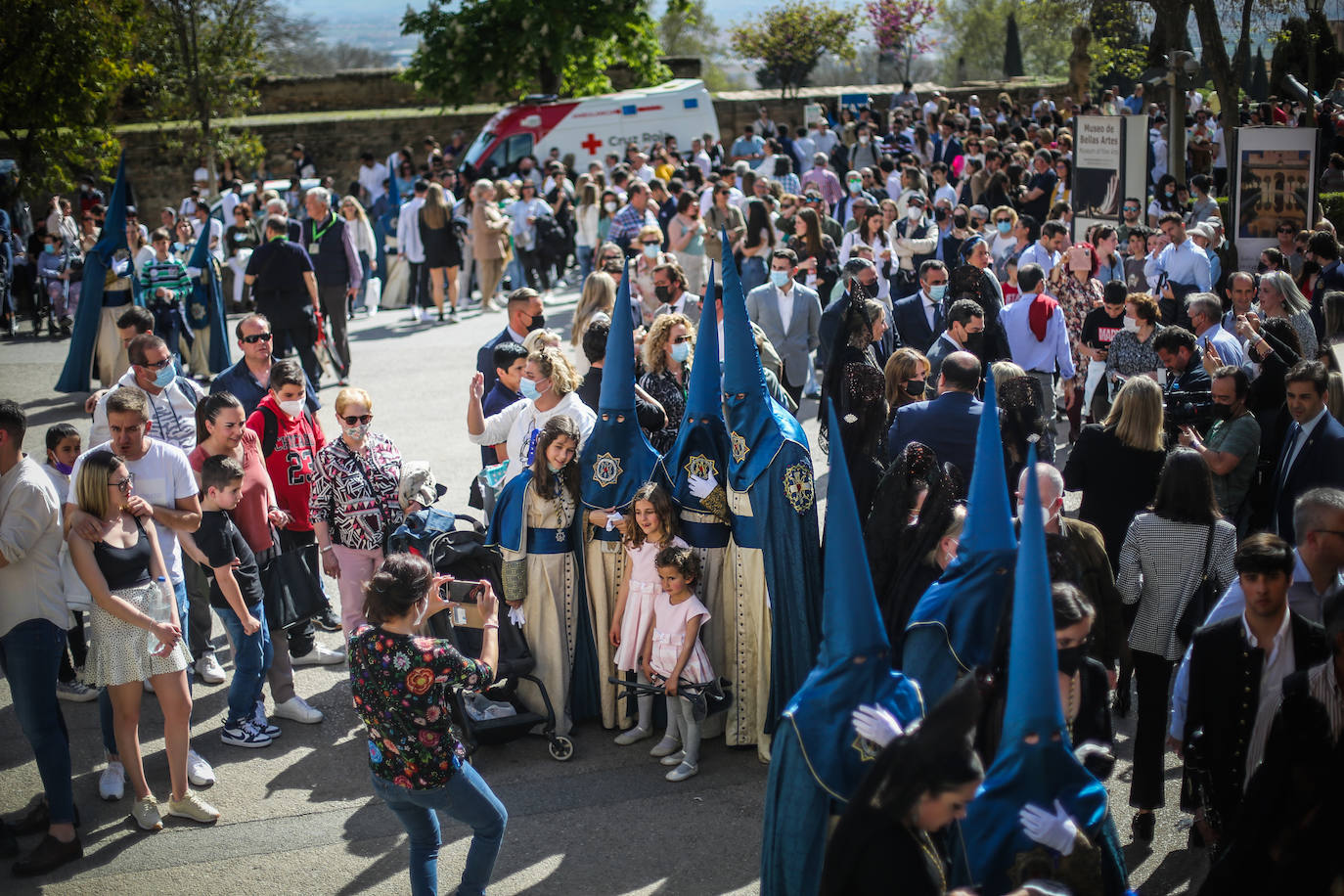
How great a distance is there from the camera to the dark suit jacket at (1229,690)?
177 inches

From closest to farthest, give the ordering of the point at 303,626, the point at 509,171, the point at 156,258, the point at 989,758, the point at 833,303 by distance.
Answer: the point at 989,758, the point at 303,626, the point at 833,303, the point at 156,258, the point at 509,171

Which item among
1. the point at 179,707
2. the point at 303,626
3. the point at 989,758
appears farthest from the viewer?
the point at 303,626

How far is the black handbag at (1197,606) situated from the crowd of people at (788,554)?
0.04 feet

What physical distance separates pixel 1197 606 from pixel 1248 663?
813 mm

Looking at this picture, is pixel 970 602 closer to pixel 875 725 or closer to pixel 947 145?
pixel 875 725

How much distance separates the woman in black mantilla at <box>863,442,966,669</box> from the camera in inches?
211

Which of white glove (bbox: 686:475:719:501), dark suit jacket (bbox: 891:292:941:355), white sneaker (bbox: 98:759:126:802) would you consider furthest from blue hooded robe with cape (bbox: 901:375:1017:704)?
dark suit jacket (bbox: 891:292:941:355)

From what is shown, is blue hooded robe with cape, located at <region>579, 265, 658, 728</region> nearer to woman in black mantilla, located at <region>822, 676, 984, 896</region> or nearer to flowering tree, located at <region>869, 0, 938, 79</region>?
woman in black mantilla, located at <region>822, 676, 984, 896</region>

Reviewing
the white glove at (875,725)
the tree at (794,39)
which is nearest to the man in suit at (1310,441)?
the white glove at (875,725)

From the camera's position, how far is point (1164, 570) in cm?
532

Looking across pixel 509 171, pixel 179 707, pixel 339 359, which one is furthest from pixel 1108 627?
pixel 509 171

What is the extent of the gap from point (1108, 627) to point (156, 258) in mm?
10188

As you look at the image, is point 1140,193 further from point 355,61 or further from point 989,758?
point 355,61

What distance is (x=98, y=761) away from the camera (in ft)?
20.7
